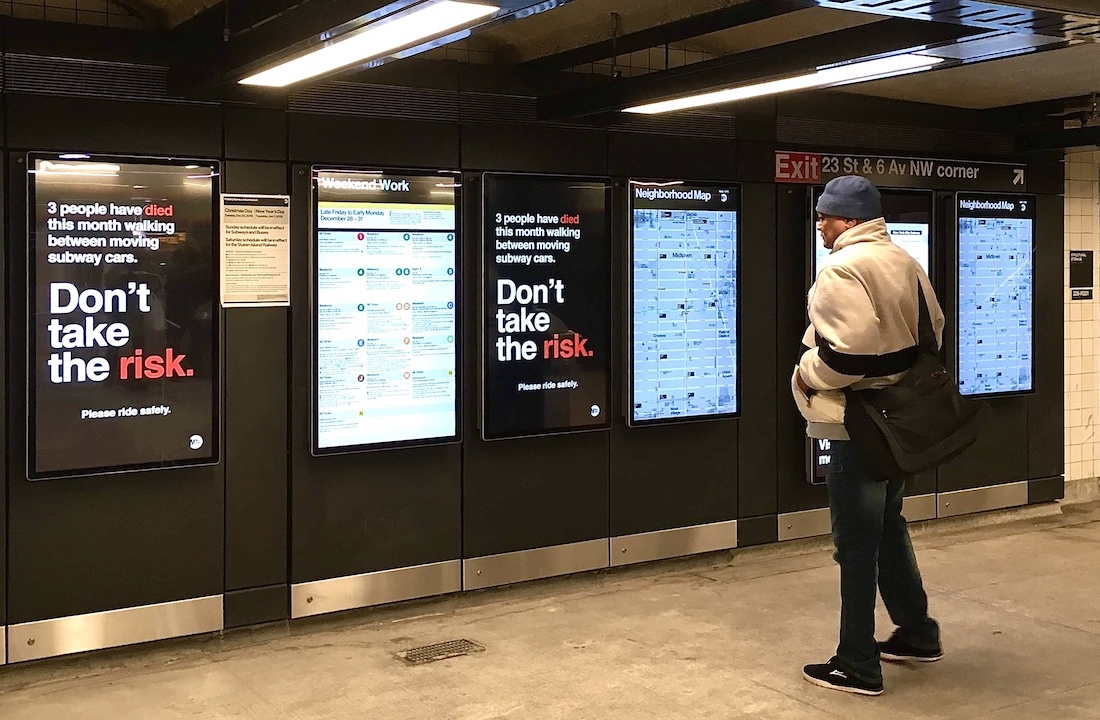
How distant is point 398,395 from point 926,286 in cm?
228

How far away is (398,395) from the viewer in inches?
205

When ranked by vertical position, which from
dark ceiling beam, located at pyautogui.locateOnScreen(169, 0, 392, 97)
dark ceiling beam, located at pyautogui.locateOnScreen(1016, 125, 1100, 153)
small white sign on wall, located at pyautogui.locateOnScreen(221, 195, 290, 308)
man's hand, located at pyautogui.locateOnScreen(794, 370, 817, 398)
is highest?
dark ceiling beam, located at pyautogui.locateOnScreen(1016, 125, 1100, 153)

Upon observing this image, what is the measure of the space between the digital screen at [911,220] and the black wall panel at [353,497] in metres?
3.03

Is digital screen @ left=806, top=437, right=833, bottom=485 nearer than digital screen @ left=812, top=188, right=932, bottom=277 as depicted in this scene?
Yes

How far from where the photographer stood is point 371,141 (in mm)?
5160

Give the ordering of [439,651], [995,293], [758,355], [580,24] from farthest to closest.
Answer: [995,293] → [758,355] → [580,24] → [439,651]

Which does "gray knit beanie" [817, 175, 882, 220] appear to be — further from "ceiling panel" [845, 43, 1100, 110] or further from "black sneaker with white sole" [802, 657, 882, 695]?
"black sneaker with white sole" [802, 657, 882, 695]

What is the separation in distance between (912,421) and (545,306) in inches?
78.5

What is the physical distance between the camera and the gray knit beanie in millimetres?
4340

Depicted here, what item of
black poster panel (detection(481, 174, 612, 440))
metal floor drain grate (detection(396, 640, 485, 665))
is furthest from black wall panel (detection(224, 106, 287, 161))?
metal floor drain grate (detection(396, 640, 485, 665))

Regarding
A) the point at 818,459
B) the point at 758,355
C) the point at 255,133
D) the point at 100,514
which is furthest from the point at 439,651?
the point at 818,459

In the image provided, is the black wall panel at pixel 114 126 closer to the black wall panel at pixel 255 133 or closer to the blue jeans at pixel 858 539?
the black wall panel at pixel 255 133

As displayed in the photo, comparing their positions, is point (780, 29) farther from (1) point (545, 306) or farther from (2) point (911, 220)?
(2) point (911, 220)

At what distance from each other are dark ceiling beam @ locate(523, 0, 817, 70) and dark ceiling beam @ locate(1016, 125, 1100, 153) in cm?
290
